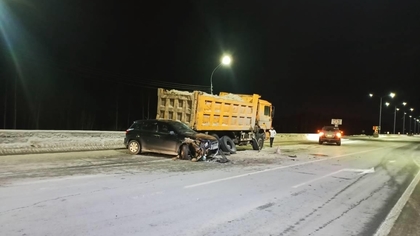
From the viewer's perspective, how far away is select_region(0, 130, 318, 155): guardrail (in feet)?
53.9

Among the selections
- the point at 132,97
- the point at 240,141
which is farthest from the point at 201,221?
the point at 132,97

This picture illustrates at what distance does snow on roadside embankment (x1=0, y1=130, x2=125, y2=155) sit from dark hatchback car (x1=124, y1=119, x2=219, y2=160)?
13.8ft

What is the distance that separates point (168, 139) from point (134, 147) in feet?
6.28

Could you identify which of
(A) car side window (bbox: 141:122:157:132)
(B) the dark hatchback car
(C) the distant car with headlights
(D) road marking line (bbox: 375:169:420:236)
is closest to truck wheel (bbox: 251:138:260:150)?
(B) the dark hatchback car

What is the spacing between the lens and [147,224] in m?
5.87

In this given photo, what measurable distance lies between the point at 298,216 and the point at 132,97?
232 ft

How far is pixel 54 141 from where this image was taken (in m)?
18.3

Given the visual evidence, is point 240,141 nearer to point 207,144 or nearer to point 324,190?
point 207,144

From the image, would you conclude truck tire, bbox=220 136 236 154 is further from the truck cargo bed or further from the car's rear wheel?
the car's rear wheel

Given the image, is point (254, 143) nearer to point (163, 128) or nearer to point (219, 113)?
point (219, 113)

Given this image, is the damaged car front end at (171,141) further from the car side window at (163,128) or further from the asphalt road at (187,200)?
the asphalt road at (187,200)

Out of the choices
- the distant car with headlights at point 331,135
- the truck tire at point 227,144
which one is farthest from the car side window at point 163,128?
the distant car with headlights at point 331,135

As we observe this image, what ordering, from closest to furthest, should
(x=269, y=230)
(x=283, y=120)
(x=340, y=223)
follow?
(x=269, y=230), (x=340, y=223), (x=283, y=120)

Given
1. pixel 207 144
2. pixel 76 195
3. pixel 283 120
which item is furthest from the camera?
pixel 283 120
